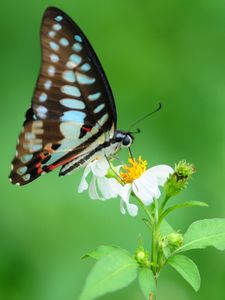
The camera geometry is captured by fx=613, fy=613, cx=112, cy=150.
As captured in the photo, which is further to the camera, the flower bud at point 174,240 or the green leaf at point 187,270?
the flower bud at point 174,240

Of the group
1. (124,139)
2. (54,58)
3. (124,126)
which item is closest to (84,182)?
(124,139)

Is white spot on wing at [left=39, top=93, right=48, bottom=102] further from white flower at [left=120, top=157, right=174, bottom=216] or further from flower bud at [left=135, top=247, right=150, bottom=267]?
flower bud at [left=135, top=247, right=150, bottom=267]

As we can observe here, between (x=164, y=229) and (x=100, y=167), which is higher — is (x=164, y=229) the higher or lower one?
the lower one

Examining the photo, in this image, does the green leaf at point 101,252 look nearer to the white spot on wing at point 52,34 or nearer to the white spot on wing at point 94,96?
the white spot on wing at point 94,96

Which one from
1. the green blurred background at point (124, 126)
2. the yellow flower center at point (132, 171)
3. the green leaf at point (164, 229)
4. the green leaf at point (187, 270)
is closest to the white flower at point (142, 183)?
the yellow flower center at point (132, 171)

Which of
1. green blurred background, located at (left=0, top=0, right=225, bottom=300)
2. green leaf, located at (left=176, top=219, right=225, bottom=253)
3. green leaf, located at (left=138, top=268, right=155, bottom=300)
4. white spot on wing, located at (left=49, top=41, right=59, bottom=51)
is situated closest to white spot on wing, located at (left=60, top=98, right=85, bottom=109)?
white spot on wing, located at (left=49, top=41, right=59, bottom=51)

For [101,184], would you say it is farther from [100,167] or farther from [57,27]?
[57,27]

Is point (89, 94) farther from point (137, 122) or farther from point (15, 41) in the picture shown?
point (15, 41)
